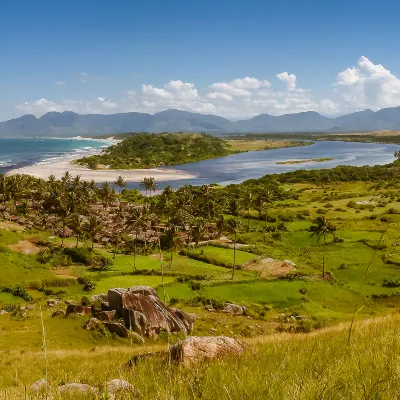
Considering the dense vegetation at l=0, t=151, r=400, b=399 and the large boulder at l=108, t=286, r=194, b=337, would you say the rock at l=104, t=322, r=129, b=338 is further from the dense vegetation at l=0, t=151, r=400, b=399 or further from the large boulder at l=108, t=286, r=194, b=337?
the dense vegetation at l=0, t=151, r=400, b=399

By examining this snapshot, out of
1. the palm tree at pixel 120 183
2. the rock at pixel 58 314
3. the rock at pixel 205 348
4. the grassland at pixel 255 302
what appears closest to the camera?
the grassland at pixel 255 302

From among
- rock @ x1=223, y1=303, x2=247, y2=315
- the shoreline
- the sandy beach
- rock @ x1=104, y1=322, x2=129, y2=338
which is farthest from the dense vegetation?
the sandy beach

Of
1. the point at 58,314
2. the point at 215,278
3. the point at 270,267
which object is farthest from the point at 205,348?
the point at 270,267

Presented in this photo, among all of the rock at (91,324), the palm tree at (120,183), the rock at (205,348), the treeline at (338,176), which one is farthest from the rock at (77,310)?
the treeline at (338,176)

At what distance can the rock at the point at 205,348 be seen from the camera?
29.9ft

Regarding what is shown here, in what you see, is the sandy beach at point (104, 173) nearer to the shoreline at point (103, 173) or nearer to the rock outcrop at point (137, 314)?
the shoreline at point (103, 173)

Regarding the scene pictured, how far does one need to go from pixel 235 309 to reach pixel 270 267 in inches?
742

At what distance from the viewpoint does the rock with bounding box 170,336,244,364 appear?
9117 millimetres

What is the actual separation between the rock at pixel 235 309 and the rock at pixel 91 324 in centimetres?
1594

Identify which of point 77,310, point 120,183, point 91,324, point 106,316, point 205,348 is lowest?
point 91,324

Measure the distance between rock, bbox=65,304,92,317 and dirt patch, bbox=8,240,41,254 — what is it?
1112 inches

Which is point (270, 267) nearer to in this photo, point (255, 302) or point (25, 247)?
point (255, 302)

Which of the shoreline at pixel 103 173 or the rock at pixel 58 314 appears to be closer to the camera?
the rock at pixel 58 314

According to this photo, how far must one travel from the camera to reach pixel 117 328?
125 ft
